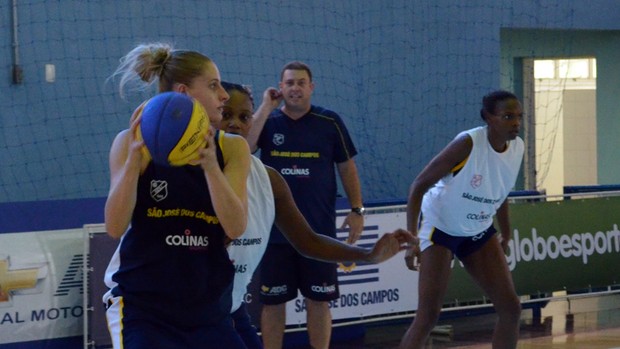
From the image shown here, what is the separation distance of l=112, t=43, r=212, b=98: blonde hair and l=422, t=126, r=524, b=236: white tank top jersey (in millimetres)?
3570

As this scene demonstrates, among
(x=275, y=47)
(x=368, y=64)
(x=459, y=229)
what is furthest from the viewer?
(x=368, y=64)

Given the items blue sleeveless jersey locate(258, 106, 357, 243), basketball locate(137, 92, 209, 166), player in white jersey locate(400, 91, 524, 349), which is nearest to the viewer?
basketball locate(137, 92, 209, 166)

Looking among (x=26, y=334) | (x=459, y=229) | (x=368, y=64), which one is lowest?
(x=26, y=334)

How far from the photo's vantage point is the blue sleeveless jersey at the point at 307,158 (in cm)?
736

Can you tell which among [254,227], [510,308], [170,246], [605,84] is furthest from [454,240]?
[605,84]

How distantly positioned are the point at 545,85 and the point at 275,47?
7.54 meters

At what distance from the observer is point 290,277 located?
7.17 meters

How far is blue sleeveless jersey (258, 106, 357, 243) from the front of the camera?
7.36 metres

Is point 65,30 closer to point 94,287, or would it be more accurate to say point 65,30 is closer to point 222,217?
point 94,287

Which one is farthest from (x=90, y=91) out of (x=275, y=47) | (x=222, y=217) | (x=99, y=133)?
(x=222, y=217)

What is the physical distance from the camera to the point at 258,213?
425 cm

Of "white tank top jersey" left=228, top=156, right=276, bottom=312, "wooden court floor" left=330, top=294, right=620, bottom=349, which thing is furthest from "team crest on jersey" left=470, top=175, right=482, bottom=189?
"white tank top jersey" left=228, top=156, right=276, bottom=312

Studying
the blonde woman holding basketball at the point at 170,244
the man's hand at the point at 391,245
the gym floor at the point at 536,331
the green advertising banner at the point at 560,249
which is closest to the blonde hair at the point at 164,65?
the blonde woman holding basketball at the point at 170,244

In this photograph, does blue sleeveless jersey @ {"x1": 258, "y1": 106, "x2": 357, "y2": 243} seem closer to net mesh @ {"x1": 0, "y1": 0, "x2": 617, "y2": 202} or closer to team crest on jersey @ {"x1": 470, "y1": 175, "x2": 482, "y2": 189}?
team crest on jersey @ {"x1": 470, "y1": 175, "x2": 482, "y2": 189}
